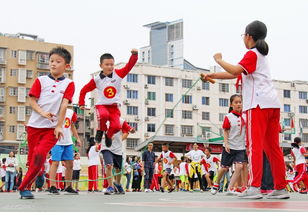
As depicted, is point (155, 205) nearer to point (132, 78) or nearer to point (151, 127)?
point (132, 78)

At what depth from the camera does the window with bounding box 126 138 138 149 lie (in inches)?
3031

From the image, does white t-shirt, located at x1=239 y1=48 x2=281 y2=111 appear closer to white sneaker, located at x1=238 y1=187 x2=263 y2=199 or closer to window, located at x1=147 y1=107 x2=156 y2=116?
white sneaker, located at x1=238 y1=187 x2=263 y2=199

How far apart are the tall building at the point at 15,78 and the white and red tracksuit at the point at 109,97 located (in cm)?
6477

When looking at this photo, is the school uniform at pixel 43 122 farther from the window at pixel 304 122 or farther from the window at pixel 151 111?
the window at pixel 304 122

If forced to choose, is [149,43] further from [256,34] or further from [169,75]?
[256,34]

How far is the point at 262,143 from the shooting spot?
7.24m

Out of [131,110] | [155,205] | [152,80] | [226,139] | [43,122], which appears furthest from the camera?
[152,80]

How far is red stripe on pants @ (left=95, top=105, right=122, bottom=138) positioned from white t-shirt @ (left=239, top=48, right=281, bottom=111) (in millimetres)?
3371

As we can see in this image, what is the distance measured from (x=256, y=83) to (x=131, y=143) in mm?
70469

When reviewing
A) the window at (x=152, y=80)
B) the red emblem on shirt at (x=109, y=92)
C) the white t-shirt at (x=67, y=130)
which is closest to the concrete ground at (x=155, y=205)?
the red emblem on shirt at (x=109, y=92)

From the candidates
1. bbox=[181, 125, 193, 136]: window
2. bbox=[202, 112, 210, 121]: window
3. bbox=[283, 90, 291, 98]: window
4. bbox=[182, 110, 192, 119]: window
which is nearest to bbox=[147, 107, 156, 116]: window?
bbox=[182, 110, 192, 119]: window

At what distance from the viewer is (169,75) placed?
79.5 metres

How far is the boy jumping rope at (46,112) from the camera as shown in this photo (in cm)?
725

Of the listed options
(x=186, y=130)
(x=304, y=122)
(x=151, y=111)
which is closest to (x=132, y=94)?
(x=151, y=111)
